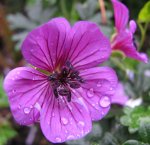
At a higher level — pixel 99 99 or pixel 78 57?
pixel 78 57

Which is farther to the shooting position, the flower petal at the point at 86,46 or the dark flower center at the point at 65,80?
the dark flower center at the point at 65,80

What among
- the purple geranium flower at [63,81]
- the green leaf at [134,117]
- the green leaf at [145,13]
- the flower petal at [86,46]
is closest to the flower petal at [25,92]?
the purple geranium flower at [63,81]

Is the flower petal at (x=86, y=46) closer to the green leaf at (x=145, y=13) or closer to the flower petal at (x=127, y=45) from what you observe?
the flower petal at (x=127, y=45)

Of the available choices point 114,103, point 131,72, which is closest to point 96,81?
point 114,103

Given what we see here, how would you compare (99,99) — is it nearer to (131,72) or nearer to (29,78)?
(29,78)

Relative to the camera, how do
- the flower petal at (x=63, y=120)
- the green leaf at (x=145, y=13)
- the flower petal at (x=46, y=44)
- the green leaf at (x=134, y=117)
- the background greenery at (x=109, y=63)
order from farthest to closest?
the green leaf at (x=145, y=13), the background greenery at (x=109, y=63), the green leaf at (x=134, y=117), the flower petal at (x=63, y=120), the flower petal at (x=46, y=44)

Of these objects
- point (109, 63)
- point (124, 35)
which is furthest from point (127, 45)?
point (109, 63)
